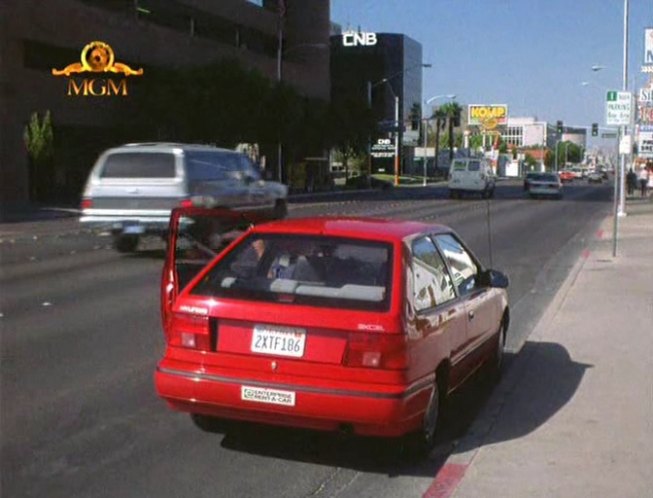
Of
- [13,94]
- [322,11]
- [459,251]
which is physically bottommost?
[459,251]

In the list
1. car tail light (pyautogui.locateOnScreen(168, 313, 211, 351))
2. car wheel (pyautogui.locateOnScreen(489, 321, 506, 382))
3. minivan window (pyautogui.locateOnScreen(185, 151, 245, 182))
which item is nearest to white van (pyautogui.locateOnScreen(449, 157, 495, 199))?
minivan window (pyautogui.locateOnScreen(185, 151, 245, 182))

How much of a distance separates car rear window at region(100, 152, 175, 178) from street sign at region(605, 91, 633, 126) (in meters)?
8.10

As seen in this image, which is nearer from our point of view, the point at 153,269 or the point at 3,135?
the point at 153,269

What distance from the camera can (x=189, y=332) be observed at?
604cm

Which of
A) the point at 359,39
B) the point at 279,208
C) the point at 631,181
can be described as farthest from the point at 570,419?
the point at 359,39

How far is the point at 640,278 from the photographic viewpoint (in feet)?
51.6

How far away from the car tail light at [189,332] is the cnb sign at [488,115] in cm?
16694

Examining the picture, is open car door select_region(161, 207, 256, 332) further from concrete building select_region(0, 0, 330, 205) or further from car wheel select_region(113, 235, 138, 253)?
concrete building select_region(0, 0, 330, 205)

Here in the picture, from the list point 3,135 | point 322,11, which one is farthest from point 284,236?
point 322,11

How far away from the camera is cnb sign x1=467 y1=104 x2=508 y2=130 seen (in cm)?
17088

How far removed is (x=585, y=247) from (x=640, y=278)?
749cm

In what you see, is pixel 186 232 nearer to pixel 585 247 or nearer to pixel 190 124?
pixel 585 247

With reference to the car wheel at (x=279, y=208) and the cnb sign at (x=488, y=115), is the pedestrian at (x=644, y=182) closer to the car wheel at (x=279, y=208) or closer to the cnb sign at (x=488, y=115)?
the car wheel at (x=279, y=208)

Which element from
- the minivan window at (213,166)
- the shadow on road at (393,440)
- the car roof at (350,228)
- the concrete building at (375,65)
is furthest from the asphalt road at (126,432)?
the concrete building at (375,65)
